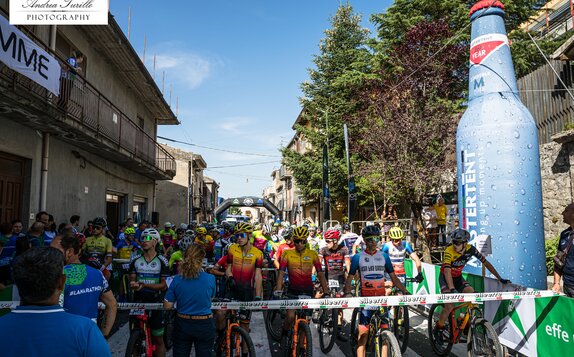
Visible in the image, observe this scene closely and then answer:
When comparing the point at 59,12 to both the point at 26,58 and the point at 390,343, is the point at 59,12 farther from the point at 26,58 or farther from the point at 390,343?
the point at 390,343

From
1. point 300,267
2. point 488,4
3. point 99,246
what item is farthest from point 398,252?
point 99,246

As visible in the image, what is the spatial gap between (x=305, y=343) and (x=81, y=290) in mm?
2886

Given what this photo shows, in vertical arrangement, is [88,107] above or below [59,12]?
above

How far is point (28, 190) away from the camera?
10.5m

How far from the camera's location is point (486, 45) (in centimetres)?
866

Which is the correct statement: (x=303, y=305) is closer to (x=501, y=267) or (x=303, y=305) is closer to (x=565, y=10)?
(x=501, y=267)

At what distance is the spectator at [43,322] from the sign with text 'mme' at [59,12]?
530cm

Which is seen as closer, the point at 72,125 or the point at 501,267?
the point at 501,267

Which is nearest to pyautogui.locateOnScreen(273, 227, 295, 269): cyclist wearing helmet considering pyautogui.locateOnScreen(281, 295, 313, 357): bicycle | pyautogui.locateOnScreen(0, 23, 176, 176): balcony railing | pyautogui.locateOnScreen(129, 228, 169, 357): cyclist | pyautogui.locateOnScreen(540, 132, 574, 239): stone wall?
pyautogui.locateOnScreen(281, 295, 313, 357): bicycle

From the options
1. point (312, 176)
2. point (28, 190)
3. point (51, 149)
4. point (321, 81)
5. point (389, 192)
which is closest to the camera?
point (28, 190)

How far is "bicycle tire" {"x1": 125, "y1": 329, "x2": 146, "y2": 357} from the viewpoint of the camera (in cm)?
470

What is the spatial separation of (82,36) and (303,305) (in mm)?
12185

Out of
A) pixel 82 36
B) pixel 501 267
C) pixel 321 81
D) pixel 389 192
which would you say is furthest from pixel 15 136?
pixel 321 81

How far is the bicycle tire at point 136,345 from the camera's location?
185 inches
